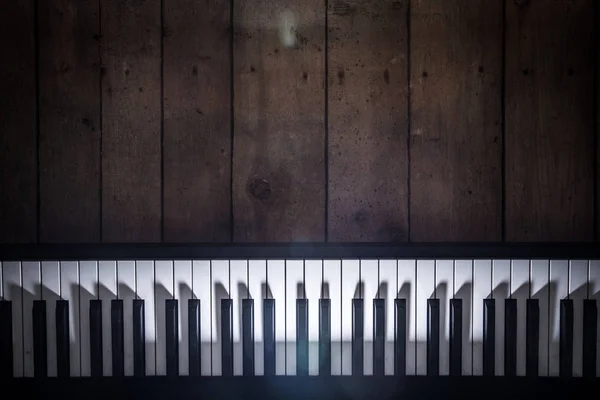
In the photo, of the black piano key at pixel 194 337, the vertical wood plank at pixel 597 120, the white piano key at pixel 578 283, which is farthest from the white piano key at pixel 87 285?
the vertical wood plank at pixel 597 120

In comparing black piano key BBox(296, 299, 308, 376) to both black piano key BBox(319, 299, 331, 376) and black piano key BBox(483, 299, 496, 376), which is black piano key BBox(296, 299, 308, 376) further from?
black piano key BBox(483, 299, 496, 376)

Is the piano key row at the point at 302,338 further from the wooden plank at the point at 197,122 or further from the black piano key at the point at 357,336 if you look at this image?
the wooden plank at the point at 197,122

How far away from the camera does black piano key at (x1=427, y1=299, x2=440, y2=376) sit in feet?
4.49

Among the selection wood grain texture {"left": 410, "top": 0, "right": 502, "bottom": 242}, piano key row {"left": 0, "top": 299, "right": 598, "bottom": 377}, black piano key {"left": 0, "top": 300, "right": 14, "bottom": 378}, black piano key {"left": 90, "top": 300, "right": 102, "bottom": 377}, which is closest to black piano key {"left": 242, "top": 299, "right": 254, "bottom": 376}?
piano key row {"left": 0, "top": 299, "right": 598, "bottom": 377}

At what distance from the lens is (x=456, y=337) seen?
138 centimetres

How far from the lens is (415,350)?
55.4 inches

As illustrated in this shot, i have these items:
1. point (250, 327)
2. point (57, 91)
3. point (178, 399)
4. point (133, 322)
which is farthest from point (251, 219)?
point (57, 91)

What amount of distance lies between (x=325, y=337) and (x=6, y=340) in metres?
0.80

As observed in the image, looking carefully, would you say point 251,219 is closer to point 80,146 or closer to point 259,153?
point 259,153

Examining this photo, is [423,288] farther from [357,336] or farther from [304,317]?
[304,317]

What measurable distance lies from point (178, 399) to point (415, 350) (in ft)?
2.02

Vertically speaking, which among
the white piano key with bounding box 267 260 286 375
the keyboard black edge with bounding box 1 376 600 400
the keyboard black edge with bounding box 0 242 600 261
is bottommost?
the keyboard black edge with bounding box 1 376 600 400

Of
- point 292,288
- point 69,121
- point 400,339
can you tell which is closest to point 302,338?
point 292,288

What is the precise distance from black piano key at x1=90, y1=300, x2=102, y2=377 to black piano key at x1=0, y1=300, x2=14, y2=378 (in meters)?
0.20
